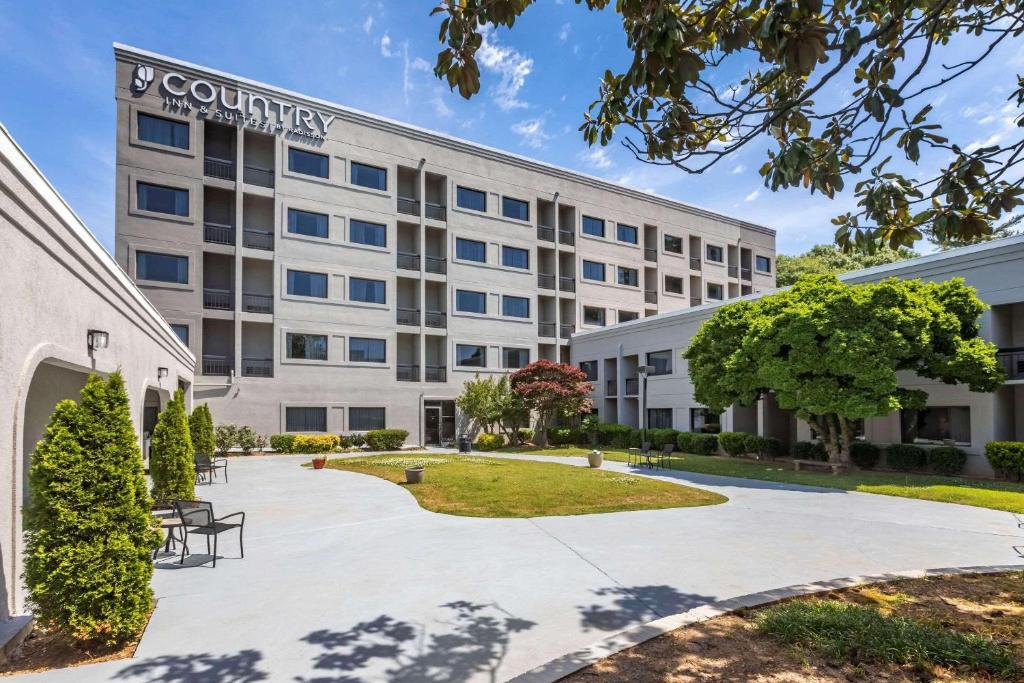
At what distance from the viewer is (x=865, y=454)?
870 inches

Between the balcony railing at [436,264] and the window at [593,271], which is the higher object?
the window at [593,271]

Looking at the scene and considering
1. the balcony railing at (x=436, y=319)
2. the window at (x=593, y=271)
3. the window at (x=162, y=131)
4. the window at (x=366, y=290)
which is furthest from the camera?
the window at (x=593, y=271)

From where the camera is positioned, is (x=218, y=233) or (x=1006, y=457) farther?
(x=218, y=233)

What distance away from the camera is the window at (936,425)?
20.5 metres

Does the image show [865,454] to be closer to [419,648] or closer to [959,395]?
[959,395]

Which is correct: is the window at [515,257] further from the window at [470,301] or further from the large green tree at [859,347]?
the large green tree at [859,347]

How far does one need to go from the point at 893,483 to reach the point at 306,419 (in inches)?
1067

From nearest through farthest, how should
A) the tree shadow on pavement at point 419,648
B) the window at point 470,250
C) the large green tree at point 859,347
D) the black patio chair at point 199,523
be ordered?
the tree shadow on pavement at point 419,648 < the black patio chair at point 199,523 < the large green tree at point 859,347 < the window at point 470,250

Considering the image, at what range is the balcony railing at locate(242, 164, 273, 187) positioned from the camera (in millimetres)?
31109

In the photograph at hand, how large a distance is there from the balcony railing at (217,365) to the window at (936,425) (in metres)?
31.0

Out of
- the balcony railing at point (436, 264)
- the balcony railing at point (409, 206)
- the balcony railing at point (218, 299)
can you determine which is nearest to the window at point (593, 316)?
the balcony railing at point (436, 264)

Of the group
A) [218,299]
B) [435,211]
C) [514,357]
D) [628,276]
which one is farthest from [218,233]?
[628,276]

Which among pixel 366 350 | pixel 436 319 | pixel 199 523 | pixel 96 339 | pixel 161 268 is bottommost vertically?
pixel 199 523

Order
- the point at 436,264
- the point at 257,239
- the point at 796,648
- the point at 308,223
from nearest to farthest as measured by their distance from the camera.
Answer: the point at 796,648 < the point at 257,239 < the point at 308,223 < the point at 436,264
